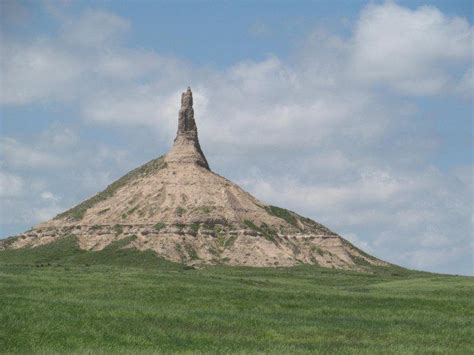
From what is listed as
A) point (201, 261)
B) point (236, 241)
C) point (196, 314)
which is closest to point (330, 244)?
point (236, 241)

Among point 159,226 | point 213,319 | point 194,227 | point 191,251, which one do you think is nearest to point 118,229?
point 159,226

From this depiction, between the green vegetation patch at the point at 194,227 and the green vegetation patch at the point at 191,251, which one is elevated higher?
the green vegetation patch at the point at 194,227

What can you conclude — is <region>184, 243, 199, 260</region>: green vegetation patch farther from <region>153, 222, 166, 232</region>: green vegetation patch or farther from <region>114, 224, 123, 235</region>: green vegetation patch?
<region>114, 224, 123, 235</region>: green vegetation patch

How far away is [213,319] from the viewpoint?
147ft

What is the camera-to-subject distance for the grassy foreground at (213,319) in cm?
3578

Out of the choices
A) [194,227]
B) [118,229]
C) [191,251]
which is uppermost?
[194,227]

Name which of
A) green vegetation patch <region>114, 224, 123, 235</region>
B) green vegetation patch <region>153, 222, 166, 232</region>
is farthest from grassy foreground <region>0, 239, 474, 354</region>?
green vegetation patch <region>114, 224, 123, 235</region>

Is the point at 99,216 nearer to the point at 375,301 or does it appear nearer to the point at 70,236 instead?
the point at 70,236

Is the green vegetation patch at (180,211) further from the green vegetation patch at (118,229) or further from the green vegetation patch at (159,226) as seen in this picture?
the green vegetation patch at (118,229)

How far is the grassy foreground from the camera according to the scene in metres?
35.8

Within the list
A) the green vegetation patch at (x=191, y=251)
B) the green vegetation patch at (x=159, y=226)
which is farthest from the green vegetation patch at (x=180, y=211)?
the green vegetation patch at (x=191, y=251)

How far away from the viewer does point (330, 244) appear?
644 feet

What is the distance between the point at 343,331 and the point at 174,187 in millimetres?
157710

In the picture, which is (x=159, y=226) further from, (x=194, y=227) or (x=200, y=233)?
(x=200, y=233)
